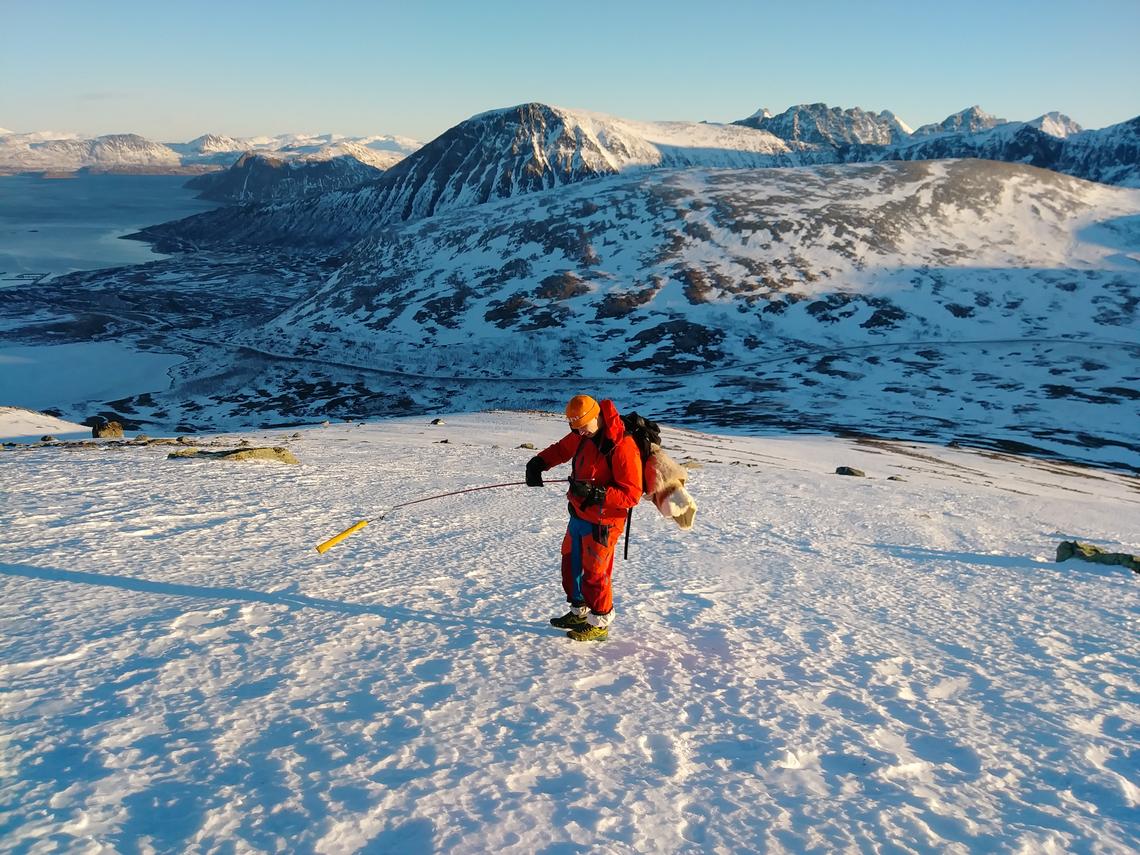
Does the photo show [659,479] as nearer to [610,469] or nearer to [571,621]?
[610,469]

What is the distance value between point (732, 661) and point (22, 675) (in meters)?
6.32

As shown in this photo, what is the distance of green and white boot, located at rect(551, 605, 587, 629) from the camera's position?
768 centimetres

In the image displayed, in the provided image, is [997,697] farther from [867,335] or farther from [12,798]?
[867,335]

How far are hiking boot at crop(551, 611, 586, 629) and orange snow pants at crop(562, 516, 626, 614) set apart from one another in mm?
133

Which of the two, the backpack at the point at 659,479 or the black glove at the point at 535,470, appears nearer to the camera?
the backpack at the point at 659,479

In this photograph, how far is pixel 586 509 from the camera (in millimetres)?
7324

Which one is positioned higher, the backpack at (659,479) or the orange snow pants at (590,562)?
the backpack at (659,479)

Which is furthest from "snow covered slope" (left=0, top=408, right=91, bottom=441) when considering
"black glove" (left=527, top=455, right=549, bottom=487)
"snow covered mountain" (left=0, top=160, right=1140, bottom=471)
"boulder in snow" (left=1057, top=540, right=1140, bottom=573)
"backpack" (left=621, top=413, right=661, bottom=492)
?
"snow covered mountain" (left=0, top=160, right=1140, bottom=471)

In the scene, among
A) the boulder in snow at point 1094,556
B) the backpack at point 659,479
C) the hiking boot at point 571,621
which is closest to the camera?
the backpack at point 659,479

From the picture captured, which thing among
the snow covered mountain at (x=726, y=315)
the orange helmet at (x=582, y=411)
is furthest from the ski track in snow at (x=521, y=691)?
the snow covered mountain at (x=726, y=315)

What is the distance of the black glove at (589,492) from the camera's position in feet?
23.6

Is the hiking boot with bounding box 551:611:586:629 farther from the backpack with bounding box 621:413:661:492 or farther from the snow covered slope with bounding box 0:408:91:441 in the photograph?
the snow covered slope with bounding box 0:408:91:441

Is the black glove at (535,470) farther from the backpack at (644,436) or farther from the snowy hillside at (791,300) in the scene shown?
the snowy hillside at (791,300)

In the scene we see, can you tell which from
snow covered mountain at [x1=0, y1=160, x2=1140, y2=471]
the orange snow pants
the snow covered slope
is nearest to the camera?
the orange snow pants
